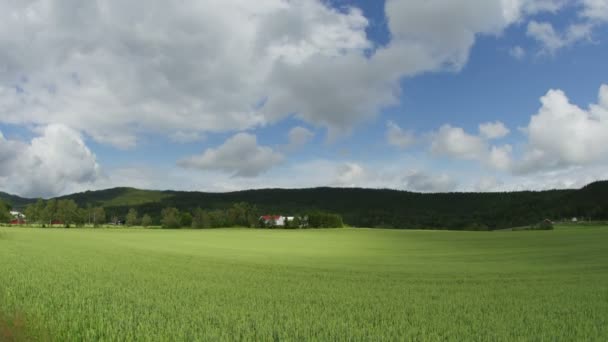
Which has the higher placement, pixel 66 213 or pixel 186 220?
pixel 66 213

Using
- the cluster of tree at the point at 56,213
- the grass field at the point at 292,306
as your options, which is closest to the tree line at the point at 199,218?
the cluster of tree at the point at 56,213

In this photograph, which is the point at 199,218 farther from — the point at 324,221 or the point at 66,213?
the point at 66,213

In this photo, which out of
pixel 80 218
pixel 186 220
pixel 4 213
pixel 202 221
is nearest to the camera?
pixel 4 213

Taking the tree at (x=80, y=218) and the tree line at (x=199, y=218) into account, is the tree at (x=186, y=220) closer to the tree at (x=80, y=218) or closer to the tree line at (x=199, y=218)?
the tree line at (x=199, y=218)

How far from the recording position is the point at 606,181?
15625 cm

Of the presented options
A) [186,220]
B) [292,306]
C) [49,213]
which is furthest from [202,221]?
[292,306]

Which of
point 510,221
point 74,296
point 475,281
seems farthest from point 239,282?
point 510,221

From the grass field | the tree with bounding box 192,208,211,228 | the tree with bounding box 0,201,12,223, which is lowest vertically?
the grass field

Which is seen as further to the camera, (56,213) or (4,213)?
(56,213)

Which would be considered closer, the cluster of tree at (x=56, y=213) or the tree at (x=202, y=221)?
the tree at (x=202, y=221)

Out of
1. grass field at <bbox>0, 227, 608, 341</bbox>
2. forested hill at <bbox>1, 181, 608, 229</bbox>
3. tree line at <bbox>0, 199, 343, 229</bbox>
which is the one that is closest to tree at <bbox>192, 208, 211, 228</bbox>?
tree line at <bbox>0, 199, 343, 229</bbox>

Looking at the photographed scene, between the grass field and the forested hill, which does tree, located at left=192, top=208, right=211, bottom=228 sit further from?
the grass field

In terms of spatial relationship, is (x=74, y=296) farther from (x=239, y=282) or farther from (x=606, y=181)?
(x=606, y=181)

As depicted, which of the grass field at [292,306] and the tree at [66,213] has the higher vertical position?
the tree at [66,213]
